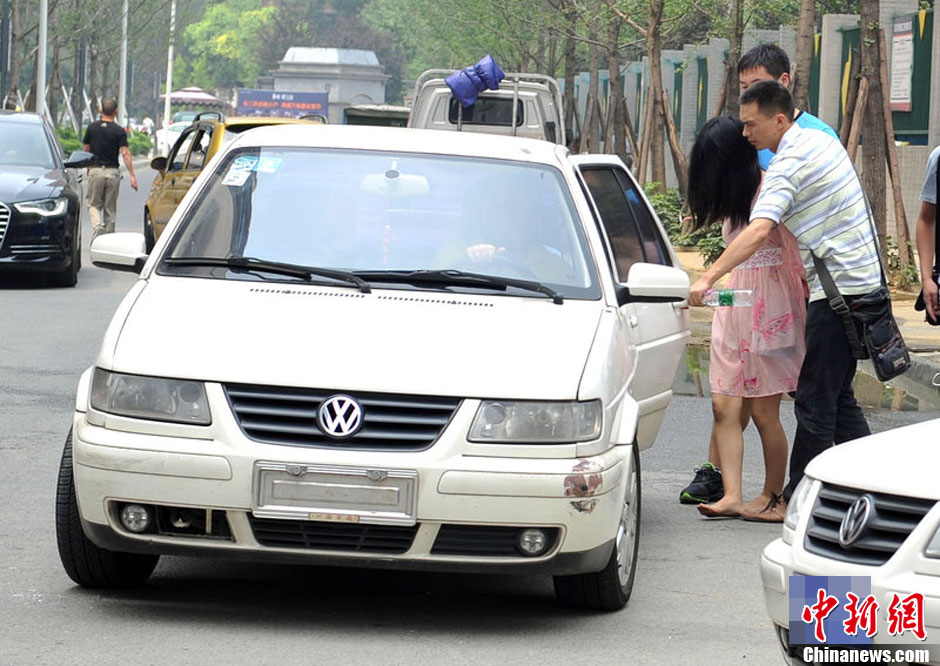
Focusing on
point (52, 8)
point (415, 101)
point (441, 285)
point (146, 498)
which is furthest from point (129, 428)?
point (52, 8)

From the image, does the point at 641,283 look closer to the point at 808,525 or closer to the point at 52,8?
the point at 808,525

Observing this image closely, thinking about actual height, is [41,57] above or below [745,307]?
above

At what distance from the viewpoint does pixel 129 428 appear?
212 inches

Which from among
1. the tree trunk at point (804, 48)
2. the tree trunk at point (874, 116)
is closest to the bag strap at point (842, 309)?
the tree trunk at point (874, 116)

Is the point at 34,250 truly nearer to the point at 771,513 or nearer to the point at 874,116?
the point at 874,116

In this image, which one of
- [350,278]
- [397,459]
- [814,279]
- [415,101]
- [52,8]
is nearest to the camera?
[397,459]

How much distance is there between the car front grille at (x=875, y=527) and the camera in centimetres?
404

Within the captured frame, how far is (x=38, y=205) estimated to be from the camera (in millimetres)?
16453

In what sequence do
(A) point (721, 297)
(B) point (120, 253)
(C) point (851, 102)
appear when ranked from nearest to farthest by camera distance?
1. (B) point (120, 253)
2. (A) point (721, 297)
3. (C) point (851, 102)

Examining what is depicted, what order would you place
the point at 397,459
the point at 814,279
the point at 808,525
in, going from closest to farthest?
the point at 808,525
the point at 397,459
the point at 814,279

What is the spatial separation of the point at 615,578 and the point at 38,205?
11748 millimetres

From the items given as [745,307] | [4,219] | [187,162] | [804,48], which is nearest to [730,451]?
[745,307]

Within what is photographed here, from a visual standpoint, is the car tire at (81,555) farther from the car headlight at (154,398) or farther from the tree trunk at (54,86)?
the tree trunk at (54,86)

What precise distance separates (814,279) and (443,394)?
7.73 ft
